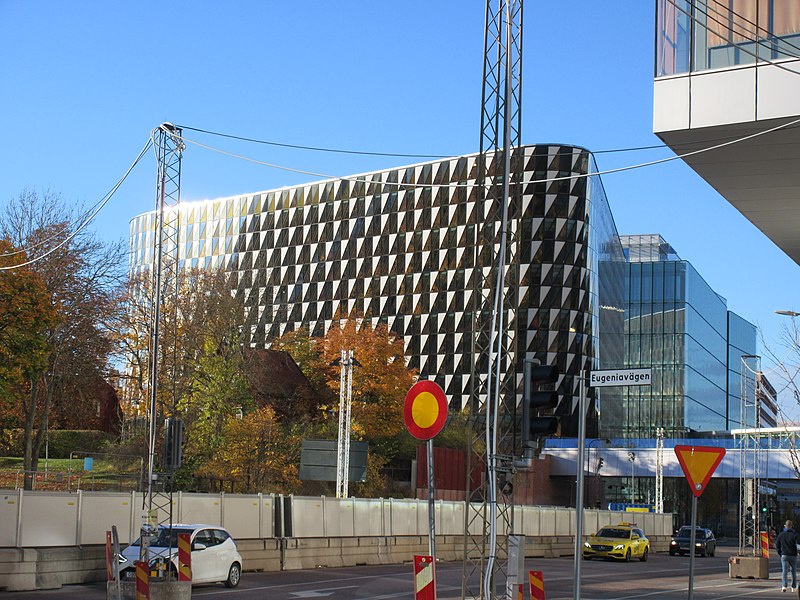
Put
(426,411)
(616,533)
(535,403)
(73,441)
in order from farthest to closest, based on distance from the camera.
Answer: (73,441) < (616,533) < (535,403) < (426,411)

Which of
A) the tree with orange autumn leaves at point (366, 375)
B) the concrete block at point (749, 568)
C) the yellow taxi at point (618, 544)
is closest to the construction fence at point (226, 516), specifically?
the yellow taxi at point (618, 544)

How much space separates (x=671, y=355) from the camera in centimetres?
Answer: 11438

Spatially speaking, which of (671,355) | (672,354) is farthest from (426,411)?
(671,355)

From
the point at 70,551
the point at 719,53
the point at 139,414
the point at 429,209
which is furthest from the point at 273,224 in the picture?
the point at 719,53

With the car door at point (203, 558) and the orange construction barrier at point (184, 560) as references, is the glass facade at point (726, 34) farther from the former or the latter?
the car door at point (203, 558)

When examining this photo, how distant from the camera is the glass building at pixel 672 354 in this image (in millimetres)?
111438

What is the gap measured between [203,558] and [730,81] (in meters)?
15.8

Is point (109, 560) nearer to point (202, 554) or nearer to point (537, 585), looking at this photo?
point (202, 554)

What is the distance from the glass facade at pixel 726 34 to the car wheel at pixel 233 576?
1537cm

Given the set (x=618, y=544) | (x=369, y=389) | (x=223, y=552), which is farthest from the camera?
(x=369, y=389)

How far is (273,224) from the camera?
12344 centimetres

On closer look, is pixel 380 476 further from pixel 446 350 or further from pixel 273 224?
pixel 273 224

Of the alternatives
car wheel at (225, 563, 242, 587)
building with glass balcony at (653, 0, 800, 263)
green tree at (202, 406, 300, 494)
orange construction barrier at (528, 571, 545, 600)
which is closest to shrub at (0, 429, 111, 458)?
green tree at (202, 406, 300, 494)

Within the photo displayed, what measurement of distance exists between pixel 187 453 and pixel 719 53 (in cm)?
4832
